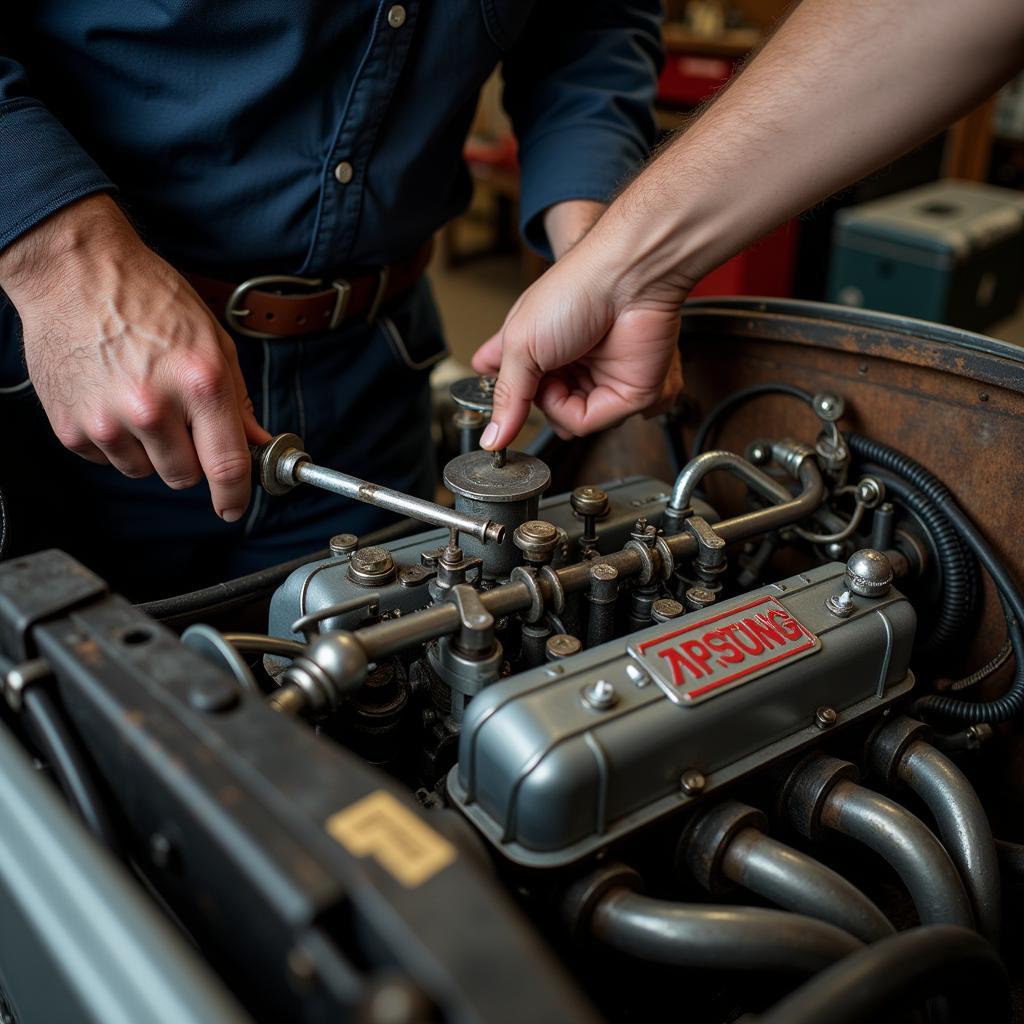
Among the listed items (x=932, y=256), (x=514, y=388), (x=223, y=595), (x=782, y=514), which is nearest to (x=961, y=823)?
(x=782, y=514)

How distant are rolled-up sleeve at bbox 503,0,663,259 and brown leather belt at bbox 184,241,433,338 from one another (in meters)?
0.21

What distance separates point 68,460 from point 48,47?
0.42m

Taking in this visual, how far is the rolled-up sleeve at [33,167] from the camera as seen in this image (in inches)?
31.9

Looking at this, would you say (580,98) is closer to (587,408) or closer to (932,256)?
(587,408)

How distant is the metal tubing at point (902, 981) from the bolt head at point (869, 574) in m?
0.27

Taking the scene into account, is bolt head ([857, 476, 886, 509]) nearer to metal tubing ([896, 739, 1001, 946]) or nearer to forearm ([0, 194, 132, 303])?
metal tubing ([896, 739, 1001, 946])

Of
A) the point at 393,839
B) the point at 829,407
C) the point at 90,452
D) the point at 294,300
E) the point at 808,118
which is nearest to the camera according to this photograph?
the point at 393,839

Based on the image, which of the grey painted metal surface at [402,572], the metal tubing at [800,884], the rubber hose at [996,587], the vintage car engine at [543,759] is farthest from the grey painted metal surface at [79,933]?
the rubber hose at [996,587]

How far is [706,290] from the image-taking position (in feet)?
10.6

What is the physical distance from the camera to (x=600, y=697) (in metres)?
0.62

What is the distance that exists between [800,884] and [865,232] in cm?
281

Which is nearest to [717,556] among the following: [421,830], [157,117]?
[421,830]

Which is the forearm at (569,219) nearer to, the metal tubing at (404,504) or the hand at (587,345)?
the hand at (587,345)

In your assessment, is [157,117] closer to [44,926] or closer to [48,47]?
[48,47]
